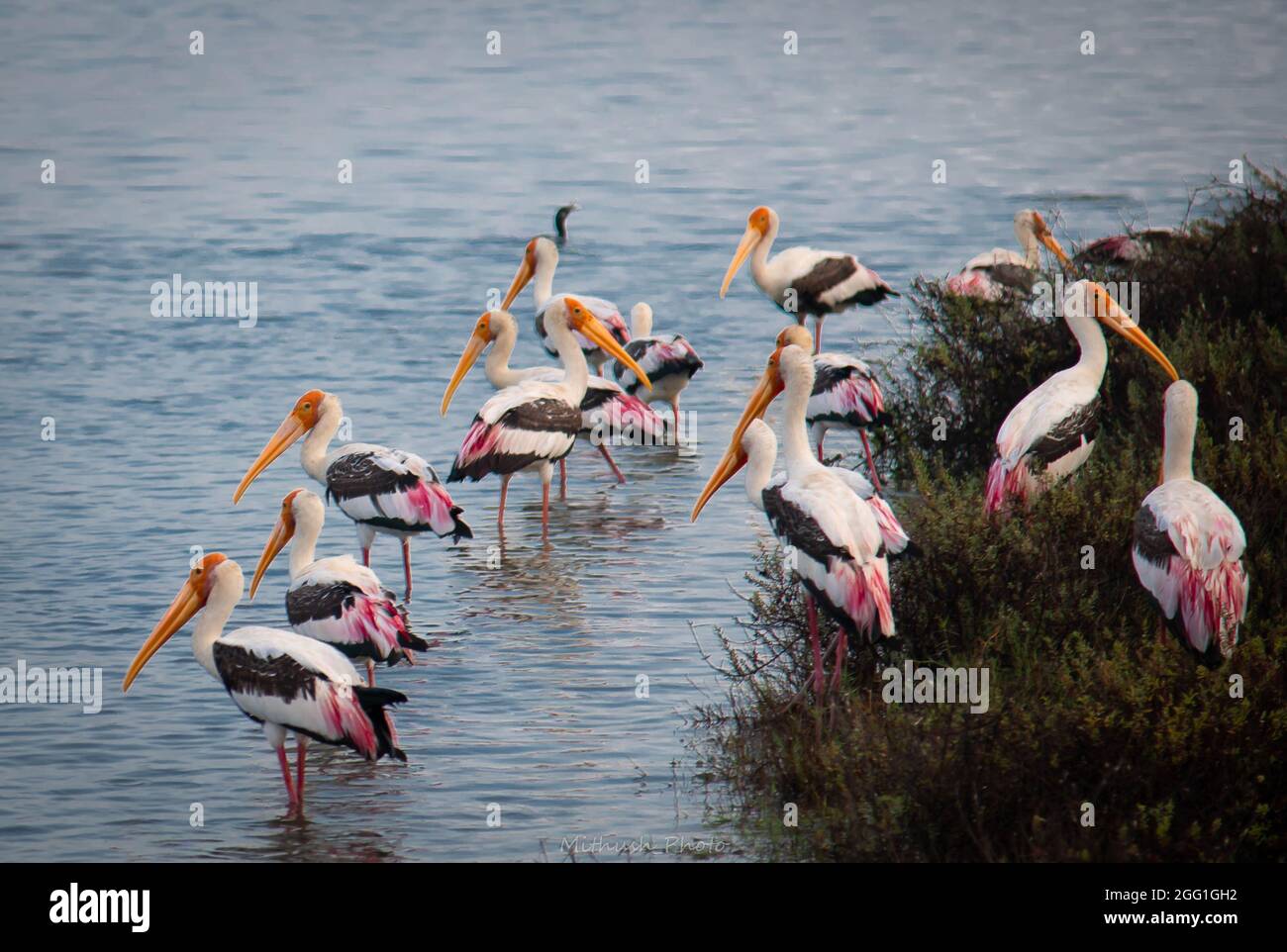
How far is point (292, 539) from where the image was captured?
9273 mm

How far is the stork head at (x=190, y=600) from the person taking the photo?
26.5ft

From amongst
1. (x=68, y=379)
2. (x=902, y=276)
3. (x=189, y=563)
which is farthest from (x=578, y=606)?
(x=902, y=276)

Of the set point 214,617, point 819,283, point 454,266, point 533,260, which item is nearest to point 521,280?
point 533,260

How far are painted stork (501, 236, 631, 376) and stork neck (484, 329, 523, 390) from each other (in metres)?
0.32

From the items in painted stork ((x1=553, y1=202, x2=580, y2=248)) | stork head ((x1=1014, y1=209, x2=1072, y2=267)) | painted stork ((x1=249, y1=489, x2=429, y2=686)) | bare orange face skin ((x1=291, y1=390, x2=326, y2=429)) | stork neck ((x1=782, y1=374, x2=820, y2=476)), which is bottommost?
painted stork ((x1=249, y1=489, x2=429, y2=686))

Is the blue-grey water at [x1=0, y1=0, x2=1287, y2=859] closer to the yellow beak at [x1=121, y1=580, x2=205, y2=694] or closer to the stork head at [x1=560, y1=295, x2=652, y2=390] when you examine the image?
the yellow beak at [x1=121, y1=580, x2=205, y2=694]

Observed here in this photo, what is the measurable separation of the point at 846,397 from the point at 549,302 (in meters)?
3.41

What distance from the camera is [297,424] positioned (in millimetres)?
10812

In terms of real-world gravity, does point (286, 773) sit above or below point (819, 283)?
below

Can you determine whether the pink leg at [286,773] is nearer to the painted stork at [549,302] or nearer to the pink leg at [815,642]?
the pink leg at [815,642]

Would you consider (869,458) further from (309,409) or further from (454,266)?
(454,266)

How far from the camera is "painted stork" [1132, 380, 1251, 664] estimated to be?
7270 mm

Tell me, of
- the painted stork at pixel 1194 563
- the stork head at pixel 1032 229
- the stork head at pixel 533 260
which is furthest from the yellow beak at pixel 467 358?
the painted stork at pixel 1194 563

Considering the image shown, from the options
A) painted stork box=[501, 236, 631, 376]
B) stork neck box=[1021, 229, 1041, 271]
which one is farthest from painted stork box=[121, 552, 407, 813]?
stork neck box=[1021, 229, 1041, 271]
